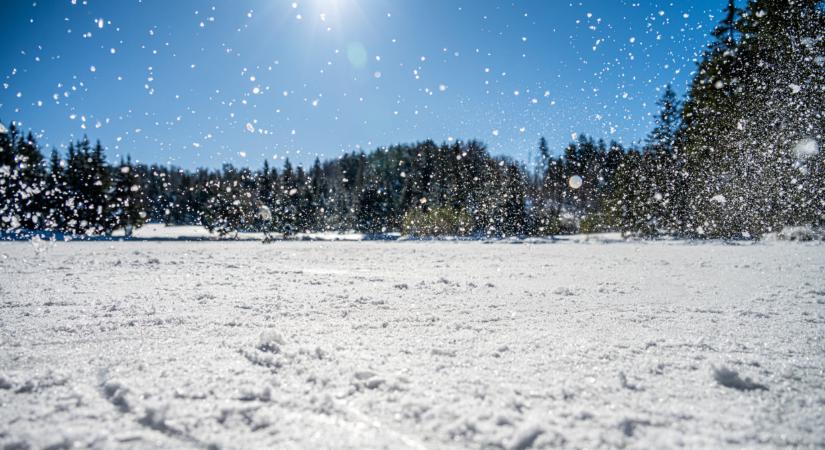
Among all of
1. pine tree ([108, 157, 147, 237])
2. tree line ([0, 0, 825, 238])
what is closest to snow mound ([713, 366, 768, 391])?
tree line ([0, 0, 825, 238])

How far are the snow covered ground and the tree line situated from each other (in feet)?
47.9

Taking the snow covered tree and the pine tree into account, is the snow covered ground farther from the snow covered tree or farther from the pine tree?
the pine tree

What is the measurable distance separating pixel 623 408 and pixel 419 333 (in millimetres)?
1777

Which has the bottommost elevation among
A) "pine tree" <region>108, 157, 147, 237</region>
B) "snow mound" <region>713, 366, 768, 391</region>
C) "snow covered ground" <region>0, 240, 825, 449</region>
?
"snow covered ground" <region>0, 240, 825, 449</region>

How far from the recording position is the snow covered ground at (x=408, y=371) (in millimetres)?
1715

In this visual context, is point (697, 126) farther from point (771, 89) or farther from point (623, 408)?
point (623, 408)

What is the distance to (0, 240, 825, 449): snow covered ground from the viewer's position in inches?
67.5

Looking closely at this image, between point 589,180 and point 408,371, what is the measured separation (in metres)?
76.1

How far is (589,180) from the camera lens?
2778 inches

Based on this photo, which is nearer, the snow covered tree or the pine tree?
the snow covered tree

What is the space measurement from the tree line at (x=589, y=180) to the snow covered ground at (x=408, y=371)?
575 inches

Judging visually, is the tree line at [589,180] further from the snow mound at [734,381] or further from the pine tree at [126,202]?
the snow mound at [734,381]

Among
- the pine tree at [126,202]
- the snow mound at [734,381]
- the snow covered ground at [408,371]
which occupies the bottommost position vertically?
the snow covered ground at [408,371]

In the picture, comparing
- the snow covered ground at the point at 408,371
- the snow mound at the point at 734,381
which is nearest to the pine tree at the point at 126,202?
the snow covered ground at the point at 408,371
